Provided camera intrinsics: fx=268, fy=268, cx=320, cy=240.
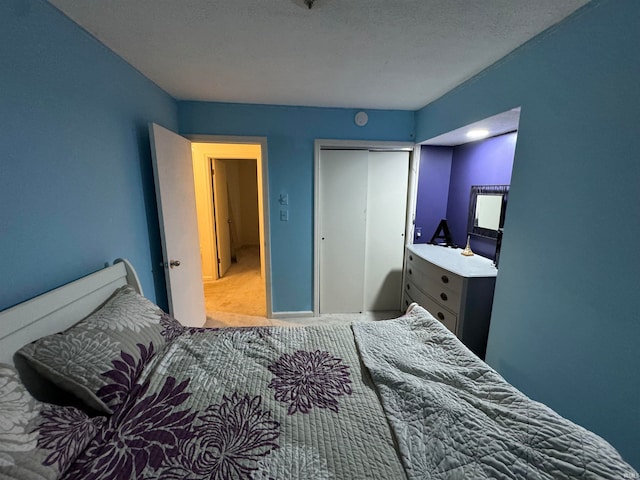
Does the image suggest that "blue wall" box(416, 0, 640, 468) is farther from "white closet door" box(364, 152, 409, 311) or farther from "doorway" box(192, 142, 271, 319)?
"doorway" box(192, 142, 271, 319)

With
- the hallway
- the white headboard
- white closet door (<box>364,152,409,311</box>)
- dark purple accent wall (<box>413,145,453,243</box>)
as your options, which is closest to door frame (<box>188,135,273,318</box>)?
the hallway

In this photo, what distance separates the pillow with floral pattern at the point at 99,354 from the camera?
3.11 ft

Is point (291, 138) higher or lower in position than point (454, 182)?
higher

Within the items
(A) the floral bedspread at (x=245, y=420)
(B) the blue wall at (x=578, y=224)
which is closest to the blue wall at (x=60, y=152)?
(A) the floral bedspread at (x=245, y=420)

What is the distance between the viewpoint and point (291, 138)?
2.79 meters

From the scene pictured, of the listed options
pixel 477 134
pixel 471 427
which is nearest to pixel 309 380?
pixel 471 427

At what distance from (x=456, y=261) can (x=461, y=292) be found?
437mm

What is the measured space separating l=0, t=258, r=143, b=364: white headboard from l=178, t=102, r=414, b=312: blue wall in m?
1.66

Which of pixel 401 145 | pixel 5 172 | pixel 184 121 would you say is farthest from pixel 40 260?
pixel 401 145

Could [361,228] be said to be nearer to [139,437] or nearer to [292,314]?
[292,314]

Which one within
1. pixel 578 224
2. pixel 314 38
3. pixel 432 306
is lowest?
pixel 432 306

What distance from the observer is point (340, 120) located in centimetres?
284

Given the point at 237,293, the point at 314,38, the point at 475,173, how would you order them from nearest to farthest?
the point at 314,38, the point at 475,173, the point at 237,293

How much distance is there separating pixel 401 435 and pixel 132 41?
7.70ft
